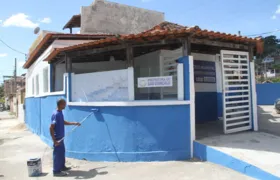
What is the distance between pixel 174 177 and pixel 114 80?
3.08 meters

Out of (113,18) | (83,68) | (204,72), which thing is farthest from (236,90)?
(113,18)

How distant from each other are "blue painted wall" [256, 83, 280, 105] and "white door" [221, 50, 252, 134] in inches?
609

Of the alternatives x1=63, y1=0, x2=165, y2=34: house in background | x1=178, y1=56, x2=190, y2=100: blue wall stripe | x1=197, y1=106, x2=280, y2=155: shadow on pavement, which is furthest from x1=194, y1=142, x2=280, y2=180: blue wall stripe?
x1=63, y1=0, x2=165, y2=34: house in background

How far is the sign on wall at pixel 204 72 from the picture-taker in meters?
10.0

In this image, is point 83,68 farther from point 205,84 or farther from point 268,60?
point 268,60

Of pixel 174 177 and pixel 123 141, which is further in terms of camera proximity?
pixel 123 141

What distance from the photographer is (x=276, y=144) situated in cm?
631

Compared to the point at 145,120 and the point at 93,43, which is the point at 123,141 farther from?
the point at 93,43

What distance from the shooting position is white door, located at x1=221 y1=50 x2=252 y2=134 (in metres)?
7.53

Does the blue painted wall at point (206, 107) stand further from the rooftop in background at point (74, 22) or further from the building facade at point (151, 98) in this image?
the rooftop in background at point (74, 22)

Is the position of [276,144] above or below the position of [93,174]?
above

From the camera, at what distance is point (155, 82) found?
22.3 ft

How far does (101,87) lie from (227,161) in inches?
149

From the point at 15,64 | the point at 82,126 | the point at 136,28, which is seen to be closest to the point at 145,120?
the point at 82,126
